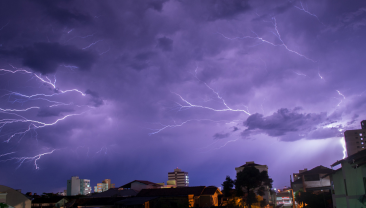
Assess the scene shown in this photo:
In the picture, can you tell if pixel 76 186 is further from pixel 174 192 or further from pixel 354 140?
pixel 354 140

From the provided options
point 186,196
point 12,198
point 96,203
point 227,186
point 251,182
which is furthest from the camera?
point 227,186

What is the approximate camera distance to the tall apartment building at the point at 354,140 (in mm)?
58822

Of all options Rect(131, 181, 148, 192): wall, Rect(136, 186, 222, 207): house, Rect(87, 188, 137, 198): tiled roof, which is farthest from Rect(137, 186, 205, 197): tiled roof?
Rect(131, 181, 148, 192): wall

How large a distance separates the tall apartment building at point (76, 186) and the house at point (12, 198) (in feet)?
173

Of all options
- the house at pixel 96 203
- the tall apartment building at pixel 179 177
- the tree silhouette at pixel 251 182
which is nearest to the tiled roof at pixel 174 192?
the house at pixel 96 203

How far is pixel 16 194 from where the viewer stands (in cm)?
2322

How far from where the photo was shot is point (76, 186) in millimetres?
74375

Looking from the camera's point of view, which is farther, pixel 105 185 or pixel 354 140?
pixel 105 185

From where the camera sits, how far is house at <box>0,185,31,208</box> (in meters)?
21.5

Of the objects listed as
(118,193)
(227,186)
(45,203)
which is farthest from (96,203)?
(227,186)

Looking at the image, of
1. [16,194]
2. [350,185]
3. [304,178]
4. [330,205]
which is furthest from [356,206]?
[304,178]

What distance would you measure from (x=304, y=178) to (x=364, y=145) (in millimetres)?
24208

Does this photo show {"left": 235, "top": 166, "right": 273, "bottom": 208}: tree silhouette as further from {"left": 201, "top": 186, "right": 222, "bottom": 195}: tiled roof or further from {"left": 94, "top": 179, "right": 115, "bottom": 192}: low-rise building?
{"left": 94, "top": 179, "right": 115, "bottom": 192}: low-rise building

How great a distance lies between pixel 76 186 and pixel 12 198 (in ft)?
184
